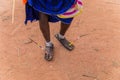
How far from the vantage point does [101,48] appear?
2178 millimetres

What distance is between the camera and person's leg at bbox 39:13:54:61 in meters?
1.84

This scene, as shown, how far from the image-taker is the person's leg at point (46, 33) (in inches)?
72.3

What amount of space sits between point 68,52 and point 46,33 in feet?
1.05

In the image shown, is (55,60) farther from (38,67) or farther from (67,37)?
(67,37)

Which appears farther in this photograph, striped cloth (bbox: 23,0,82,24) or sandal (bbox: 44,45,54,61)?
sandal (bbox: 44,45,54,61)

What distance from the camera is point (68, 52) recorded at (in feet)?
7.02

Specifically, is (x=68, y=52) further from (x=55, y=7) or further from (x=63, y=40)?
(x=55, y=7)

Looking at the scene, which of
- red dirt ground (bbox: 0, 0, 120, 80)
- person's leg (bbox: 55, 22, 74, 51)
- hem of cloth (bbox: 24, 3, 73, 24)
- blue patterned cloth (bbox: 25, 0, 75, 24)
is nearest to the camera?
blue patterned cloth (bbox: 25, 0, 75, 24)

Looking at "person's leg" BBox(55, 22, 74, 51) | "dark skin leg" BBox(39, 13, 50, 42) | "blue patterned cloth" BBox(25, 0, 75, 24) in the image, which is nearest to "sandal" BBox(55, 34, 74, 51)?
"person's leg" BBox(55, 22, 74, 51)

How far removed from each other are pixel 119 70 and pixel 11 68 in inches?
36.7

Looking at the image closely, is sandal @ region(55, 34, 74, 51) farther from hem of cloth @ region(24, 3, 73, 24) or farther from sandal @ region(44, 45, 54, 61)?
hem of cloth @ region(24, 3, 73, 24)

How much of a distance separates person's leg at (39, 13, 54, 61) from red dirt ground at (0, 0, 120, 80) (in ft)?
0.19

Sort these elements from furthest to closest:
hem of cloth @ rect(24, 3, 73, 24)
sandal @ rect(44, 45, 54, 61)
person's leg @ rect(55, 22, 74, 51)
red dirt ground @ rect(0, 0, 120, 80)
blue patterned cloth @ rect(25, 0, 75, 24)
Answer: person's leg @ rect(55, 22, 74, 51)
sandal @ rect(44, 45, 54, 61)
red dirt ground @ rect(0, 0, 120, 80)
hem of cloth @ rect(24, 3, 73, 24)
blue patterned cloth @ rect(25, 0, 75, 24)

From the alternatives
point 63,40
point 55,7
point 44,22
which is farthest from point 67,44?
point 55,7
